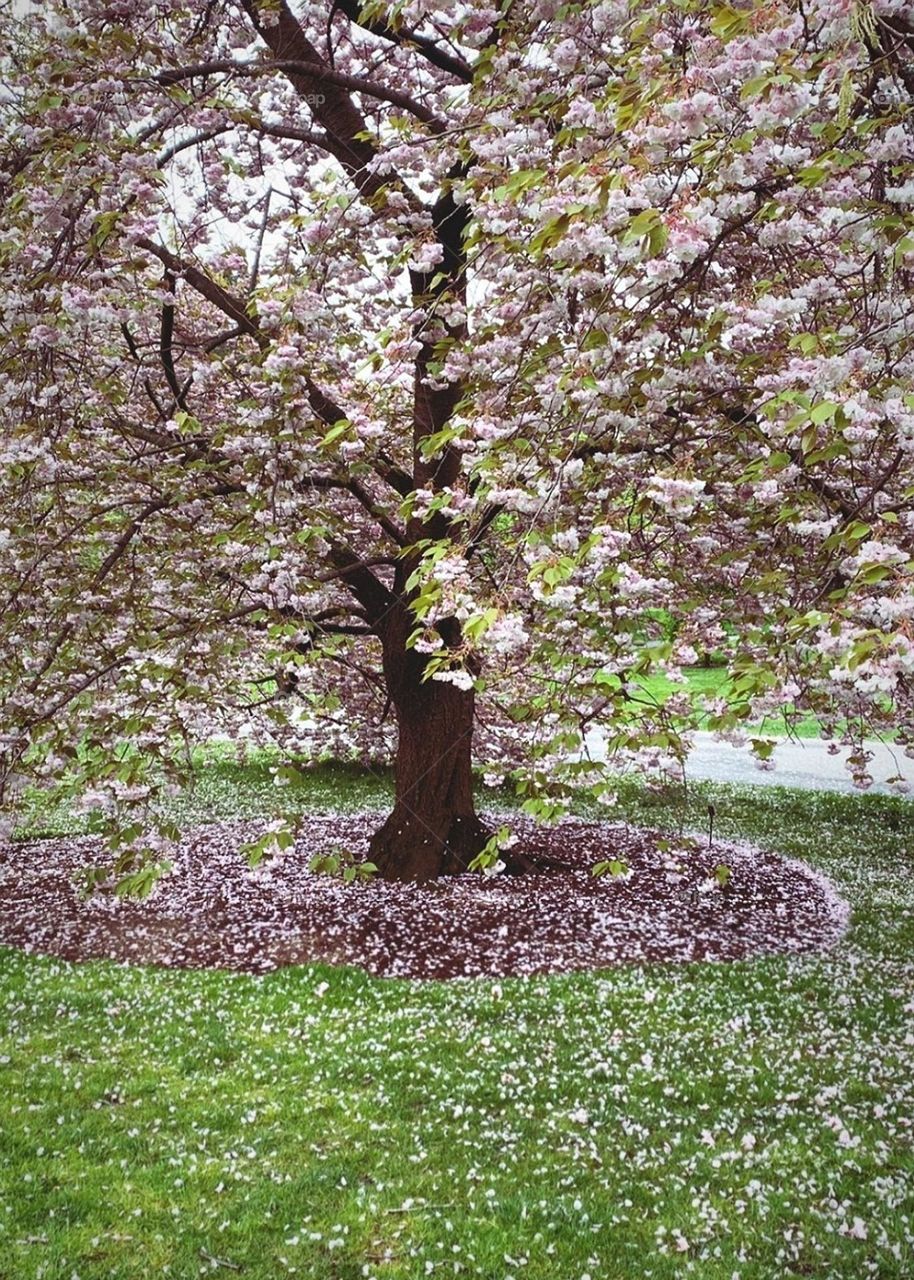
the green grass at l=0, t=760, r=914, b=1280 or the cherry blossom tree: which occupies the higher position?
the cherry blossom tree

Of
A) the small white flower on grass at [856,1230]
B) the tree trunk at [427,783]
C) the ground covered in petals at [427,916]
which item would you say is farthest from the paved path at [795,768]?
the small white flower on grass at [856,1230]

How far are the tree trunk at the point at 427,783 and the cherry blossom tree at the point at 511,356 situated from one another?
1.06m

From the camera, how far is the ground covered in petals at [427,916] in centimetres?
884

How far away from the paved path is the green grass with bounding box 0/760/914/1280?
1269 cm

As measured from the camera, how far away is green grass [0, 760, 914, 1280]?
430 cm

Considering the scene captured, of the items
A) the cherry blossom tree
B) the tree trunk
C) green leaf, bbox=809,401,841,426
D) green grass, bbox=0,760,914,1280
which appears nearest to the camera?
green leaf, bbox=809,401,841,426

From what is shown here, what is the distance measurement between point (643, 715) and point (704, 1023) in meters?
3.23

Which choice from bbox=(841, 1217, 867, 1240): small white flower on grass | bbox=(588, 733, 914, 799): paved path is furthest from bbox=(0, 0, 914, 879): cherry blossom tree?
bbox=(588, 733, 914, 799): paved path

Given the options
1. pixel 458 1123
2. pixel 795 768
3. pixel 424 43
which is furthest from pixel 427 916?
pixel 795 768

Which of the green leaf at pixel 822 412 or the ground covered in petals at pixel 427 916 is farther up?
the green leaf at pixel 822 412

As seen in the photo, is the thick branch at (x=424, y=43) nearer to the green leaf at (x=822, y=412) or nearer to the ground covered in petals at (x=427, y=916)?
Result: the green leaf at (x=822, y=412)

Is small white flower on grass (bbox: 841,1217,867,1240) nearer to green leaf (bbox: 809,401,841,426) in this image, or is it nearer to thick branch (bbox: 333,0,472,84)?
green leaf (bbox: 809,401,841,426)

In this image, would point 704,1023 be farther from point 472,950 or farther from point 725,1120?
point 472,950

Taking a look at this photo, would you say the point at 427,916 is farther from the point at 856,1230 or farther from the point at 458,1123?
the point at 856,1230
